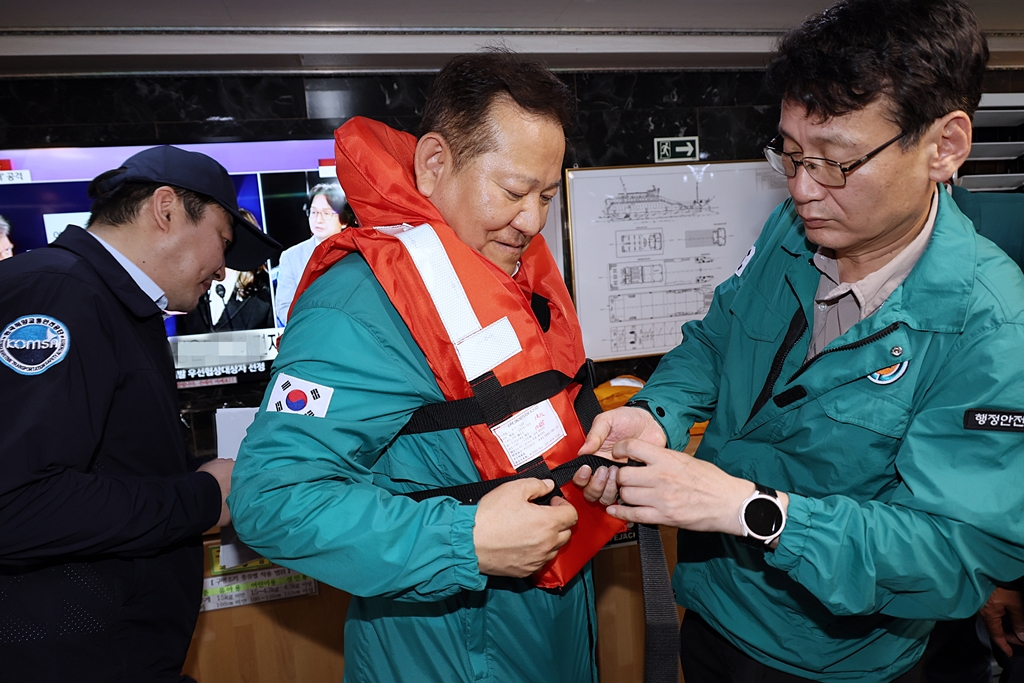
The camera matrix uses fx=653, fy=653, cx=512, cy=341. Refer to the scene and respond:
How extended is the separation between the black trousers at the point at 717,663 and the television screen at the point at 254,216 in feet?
6.53

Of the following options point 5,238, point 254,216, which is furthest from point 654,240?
point 5,238

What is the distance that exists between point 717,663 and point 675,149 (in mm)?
2341

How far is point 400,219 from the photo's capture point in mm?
1188

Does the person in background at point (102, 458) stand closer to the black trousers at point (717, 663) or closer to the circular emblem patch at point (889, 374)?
the black trousers at point (717, 663)

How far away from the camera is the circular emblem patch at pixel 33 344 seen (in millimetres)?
1288

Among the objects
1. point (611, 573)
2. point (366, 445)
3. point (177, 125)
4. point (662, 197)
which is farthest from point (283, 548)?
point (662, 197)

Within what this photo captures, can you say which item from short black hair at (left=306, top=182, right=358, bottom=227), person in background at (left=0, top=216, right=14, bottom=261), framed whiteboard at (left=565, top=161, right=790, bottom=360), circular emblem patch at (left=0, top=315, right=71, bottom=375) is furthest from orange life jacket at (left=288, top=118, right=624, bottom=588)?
person in background at (left=0, top=216, right=14, bottom=261)

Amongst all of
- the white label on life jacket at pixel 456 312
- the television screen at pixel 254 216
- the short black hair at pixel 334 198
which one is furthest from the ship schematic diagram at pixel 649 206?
the white label on life jacket at pixel 456 312

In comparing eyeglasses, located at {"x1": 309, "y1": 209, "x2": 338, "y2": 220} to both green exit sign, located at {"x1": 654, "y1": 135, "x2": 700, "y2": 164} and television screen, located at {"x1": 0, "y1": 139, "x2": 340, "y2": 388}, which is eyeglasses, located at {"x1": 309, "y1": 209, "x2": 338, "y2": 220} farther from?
green exit sign, located at {"x1": 654, "y1": 135, "x2": 700, "y2": 164}

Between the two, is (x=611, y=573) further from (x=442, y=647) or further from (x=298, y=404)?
(x=298, y=404)

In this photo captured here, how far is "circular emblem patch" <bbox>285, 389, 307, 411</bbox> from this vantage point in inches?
39.6

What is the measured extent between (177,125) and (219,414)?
3.88 ft

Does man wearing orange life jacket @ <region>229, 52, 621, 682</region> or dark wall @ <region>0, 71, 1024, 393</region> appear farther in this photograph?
dark wall @ <region>0, 71, 1024, 393</region>

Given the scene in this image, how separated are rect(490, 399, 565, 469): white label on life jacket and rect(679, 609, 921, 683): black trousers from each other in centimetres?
69
